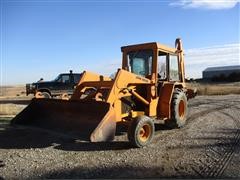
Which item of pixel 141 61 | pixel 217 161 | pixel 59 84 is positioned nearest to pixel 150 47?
pixel 141 61

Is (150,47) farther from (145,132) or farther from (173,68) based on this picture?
(145,132)

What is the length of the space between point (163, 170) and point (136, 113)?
3.05 metres

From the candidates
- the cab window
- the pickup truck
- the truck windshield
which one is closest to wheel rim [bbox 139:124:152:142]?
the truck windshield

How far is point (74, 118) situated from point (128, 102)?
54.4 inches

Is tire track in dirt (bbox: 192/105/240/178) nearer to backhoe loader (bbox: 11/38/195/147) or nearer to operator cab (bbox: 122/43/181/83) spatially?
backhoe loader (bbox: 11/38/195/147)

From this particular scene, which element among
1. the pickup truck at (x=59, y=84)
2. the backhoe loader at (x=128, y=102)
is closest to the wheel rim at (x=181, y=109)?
the backhoe loader at (x=128, y=102)

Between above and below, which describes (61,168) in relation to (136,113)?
below

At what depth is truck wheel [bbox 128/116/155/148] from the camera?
29.6 feet

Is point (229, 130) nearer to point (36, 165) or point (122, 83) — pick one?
point (122, 83)

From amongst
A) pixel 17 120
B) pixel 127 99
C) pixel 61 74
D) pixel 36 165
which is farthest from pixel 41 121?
pixel 61 74

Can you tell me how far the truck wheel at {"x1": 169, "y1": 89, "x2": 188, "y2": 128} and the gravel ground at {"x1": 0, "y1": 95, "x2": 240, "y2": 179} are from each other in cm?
28

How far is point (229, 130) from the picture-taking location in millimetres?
11273

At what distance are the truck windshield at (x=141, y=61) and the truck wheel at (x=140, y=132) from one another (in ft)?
7.12

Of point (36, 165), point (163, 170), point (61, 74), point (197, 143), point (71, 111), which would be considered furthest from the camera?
point (61, 74)
